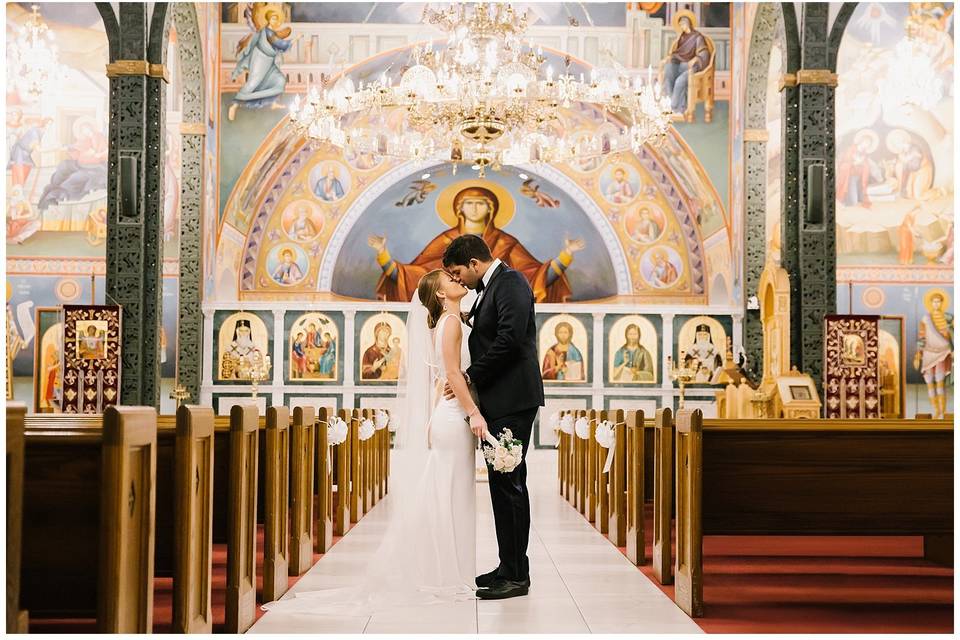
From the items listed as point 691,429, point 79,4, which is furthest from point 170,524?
point 79,4

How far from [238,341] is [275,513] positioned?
13.5 meters

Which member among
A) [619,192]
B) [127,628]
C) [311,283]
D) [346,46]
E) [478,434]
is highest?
[346,46]

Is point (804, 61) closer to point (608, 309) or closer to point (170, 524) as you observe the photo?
point (608, 309)

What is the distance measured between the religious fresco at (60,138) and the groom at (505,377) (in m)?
14.5

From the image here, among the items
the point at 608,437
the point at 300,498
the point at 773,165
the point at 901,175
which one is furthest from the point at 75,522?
the point at 901,175

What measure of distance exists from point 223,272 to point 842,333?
10959 mm

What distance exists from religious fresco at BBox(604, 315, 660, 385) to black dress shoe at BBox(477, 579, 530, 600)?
45.2ft

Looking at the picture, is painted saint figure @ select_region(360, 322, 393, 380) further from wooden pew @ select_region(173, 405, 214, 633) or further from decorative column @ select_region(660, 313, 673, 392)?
wooden pew @ select_region(173, 405, 214, 633)

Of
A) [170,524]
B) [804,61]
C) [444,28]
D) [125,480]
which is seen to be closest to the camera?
[125,480]

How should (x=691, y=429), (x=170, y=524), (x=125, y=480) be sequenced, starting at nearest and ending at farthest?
(x=125, y=480) → (x=170, y=524) → (x=691, y=429)

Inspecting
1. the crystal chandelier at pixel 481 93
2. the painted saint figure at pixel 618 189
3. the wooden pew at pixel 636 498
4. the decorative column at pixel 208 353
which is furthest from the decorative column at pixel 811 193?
the decorative column at pixel 208 353

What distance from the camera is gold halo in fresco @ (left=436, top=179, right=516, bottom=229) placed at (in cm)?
1917

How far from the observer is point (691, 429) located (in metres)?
4.80

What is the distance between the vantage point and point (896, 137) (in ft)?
60.8
